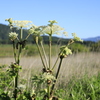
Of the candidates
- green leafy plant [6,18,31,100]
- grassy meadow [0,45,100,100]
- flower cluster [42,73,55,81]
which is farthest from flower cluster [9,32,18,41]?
grassy meadow [0,45,100,100]

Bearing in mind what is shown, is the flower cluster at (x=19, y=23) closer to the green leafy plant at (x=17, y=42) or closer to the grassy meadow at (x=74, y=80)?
the green leafy plant at (x=17, y=42)

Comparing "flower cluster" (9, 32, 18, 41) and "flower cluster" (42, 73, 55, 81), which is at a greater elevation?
"flower cluster" (9, 32, 18, 41)

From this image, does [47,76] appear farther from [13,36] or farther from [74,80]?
[74,80]

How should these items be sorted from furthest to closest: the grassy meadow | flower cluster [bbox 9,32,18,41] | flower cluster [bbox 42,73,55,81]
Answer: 1. the grassy meadow
2. flower cluster [bbox 9,32,18,41]
3. flower cluster [bbox 42,73,55,81]

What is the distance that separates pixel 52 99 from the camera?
152 cm

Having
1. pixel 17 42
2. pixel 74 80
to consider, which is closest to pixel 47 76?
pixel 17 42

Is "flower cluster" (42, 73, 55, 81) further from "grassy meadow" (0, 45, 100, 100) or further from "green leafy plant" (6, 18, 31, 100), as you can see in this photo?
"grassy meadow" (0, 45, 100, 100)

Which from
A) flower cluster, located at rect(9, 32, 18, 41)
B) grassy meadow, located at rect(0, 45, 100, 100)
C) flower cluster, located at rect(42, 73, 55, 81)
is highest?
flower cluster, located at rect(9, 32, 18, 41)

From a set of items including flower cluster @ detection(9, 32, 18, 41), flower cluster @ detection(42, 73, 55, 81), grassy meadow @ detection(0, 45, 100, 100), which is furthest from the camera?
grassy meadow @ detection(0, 45, 100, 100)

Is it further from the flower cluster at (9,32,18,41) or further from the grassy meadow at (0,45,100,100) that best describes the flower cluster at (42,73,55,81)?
the grassy meadow at (0,45,100,100)

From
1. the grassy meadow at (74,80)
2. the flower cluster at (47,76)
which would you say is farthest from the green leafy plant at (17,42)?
the grassy meadow at (74,80)

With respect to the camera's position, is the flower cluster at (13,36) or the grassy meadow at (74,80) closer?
the flower cluster at (13,36)

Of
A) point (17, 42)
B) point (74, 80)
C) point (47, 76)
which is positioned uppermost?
point (17, 42)

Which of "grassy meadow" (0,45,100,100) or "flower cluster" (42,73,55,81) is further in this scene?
"grassy meadow" (0,45,100,100)
